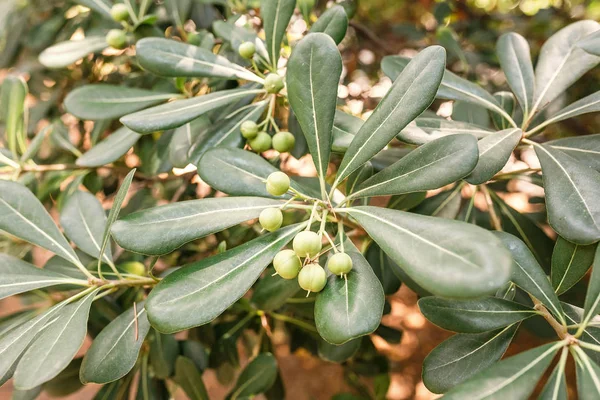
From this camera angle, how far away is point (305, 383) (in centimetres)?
228

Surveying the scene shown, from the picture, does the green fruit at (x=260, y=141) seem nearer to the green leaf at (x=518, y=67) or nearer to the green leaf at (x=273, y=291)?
the green leaf at (x=273, y=291)

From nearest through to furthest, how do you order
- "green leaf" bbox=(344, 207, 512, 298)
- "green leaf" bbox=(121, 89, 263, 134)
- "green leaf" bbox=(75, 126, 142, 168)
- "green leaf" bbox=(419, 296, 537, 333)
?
1. "green leaf" bbox=(344, 207, 512, 298)
2. "green leaf" bbox=(419, 296, 537, 333)
3. "green leaf" bbox=(121, 89, 263, 134)
4. "green leaf" bbox=(75, 126, 142, 168)

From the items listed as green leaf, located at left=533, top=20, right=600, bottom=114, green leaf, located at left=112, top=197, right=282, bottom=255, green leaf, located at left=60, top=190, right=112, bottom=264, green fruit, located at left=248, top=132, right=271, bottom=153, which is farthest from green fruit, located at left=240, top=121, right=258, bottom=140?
green leaf, located at left=533, top=20, right=600, bottom=114

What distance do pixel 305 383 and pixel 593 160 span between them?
190 cm

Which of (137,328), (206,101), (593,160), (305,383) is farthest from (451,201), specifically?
(305,383)

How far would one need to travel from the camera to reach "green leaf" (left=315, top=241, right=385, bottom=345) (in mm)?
551

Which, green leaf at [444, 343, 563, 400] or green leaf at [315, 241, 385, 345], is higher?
green leaf at [315, 241, 385, 345]

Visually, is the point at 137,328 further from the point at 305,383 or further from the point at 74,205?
the point at 305,383

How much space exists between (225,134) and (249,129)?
63 millimetres

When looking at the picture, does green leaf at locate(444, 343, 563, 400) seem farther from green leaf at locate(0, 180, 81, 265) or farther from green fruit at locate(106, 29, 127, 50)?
green fruit at locate(106, 29, 127, 50)

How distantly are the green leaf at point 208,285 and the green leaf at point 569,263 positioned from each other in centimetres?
44

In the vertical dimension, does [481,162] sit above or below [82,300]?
above

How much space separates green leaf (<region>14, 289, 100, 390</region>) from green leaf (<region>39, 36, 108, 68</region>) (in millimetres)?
675

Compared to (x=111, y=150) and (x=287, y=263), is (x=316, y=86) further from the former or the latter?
(x=111, y=150)
